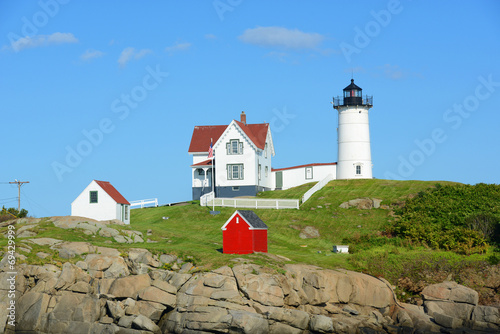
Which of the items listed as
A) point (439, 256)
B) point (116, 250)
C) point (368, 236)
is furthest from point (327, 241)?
point (116, 250)

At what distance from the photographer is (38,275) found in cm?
2869

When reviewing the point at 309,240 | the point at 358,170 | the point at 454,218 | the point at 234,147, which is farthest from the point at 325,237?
the point at 234,147

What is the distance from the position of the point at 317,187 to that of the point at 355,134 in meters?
6.96

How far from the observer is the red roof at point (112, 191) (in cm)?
4525

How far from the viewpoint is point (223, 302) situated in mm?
27188

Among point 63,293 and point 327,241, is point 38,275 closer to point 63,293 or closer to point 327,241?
point 63,293

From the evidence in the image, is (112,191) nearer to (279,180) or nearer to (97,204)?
(97,204)

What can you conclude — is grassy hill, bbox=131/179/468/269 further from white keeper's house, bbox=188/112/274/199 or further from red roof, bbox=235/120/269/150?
red roof, bbox=235/120/269/150

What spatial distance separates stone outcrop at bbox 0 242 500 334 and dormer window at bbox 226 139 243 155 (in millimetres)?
27937

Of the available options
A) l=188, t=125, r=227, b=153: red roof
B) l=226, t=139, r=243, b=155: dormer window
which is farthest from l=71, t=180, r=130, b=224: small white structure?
l=188, t=125, r=227, b=153: red roof

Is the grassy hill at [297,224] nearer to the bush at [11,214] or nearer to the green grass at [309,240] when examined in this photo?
the green grass at [309,240]

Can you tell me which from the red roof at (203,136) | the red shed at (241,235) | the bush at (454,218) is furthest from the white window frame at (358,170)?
the red shed at (241,235)

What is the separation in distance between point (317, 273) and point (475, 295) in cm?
749

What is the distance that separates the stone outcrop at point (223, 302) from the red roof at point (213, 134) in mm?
30655
